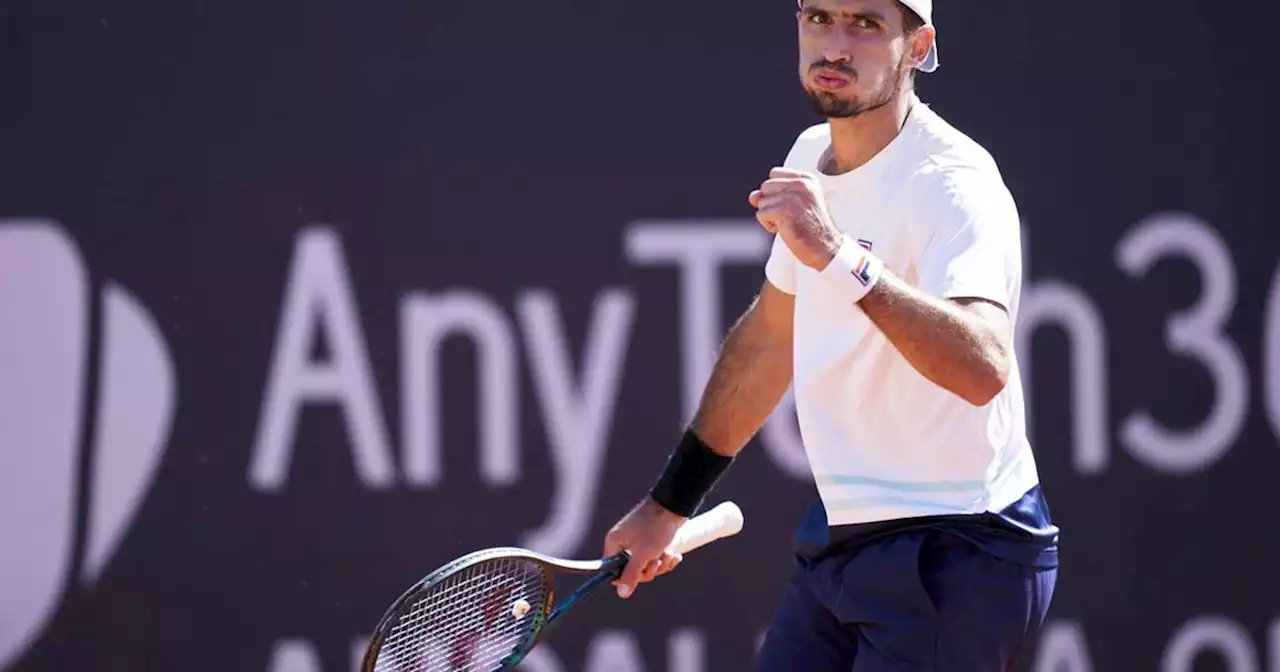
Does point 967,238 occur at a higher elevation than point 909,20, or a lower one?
lower

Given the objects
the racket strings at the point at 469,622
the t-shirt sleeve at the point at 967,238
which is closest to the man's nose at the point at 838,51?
the t-shirt sleeve at the point at 967,238

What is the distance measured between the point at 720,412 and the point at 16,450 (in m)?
1.86

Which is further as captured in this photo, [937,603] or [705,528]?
[705,528]

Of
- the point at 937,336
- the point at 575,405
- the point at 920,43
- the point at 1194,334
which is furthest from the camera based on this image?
the point at 1194,334

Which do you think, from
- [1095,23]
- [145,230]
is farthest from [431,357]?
[1095,23]

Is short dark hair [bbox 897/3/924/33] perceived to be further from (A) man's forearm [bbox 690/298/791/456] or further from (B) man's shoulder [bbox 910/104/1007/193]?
(A) man's forearm [bbox 690/298/791/456]

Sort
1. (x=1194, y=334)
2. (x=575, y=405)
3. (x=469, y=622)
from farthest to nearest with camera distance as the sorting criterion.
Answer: (x=1194, y=334) → (x=575, y=405) → (x=469, y=622)

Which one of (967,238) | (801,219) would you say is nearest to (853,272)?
(801,219)

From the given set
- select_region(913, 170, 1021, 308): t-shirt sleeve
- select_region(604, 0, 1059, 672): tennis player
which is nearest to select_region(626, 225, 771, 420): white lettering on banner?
select_region(604, 0, 1059, 672): tennis player

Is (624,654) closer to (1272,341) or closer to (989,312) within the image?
(1272,341)

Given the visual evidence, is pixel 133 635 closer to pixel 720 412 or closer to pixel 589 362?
pixel 589 362

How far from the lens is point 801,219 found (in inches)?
102

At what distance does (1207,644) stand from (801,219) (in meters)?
2.43

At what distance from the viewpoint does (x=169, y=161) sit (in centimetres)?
435
